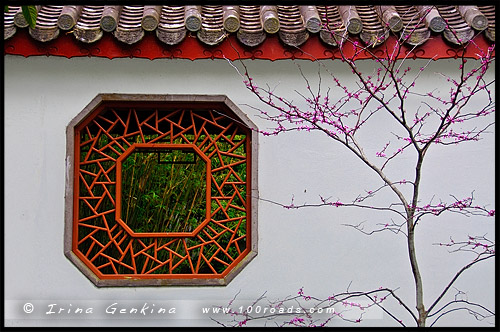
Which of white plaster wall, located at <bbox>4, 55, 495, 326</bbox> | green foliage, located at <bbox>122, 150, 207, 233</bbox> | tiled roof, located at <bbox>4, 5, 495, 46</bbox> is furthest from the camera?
green foliage, located at <bbox>122, 150, 207, 233</bbox>

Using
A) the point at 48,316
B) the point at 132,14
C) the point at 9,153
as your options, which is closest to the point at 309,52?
the point at 132,14

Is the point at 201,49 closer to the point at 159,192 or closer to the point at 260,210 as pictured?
the point at 260,210

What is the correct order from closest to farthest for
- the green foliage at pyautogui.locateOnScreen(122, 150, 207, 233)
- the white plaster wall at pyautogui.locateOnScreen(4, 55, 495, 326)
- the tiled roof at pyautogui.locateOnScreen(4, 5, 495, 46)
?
the tiled roof at pyautogui.locateOnScreen(4, 5, 495, 46) → the white plaster wall at pyautogui.locateOnScreen(4, 55, 495, 326) → the green foliage at pyautogui.locateOnScreen(122, 150, 207, 233)

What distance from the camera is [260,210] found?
153 inches

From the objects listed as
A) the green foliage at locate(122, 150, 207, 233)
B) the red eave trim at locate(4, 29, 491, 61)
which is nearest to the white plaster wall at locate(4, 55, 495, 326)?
the red eave trim at locate(4, 29, 491, 61)

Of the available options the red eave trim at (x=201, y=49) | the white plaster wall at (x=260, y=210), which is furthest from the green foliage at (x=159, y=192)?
the red eave trim at (x=201, y=49)

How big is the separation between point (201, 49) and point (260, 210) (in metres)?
1.05

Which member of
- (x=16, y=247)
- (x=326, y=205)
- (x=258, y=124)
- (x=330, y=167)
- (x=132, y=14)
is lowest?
(x=16, y=247)

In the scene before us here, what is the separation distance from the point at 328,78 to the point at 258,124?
526 mm

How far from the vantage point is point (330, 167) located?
393 cm

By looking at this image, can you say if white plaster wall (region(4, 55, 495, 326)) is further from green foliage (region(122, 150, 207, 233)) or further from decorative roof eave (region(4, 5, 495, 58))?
green foliage (region(122, 150, 207, 233))

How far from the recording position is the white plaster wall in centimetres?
385

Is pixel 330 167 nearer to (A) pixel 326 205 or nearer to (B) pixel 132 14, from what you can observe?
(A) pixel 326 205

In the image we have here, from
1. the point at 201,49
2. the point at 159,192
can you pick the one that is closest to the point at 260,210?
the point at 201,49
